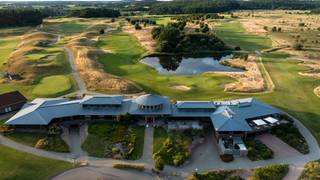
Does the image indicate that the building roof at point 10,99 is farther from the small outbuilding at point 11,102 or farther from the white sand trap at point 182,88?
the white sand trap at point 182,88

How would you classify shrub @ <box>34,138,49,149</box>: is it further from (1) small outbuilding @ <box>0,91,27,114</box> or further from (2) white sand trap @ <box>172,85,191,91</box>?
(2) white sand trap @ <box>172,85,191,91</box>

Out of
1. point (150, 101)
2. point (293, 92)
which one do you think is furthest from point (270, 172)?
point (293, 92)

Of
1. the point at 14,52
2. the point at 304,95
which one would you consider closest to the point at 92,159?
the point at 304,95

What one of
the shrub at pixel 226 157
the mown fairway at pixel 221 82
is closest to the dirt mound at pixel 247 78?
the mown fairway at pixel 221 82

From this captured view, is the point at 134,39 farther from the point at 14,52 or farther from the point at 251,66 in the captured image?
the point at 251,66

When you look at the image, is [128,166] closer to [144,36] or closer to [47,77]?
[47,77]
